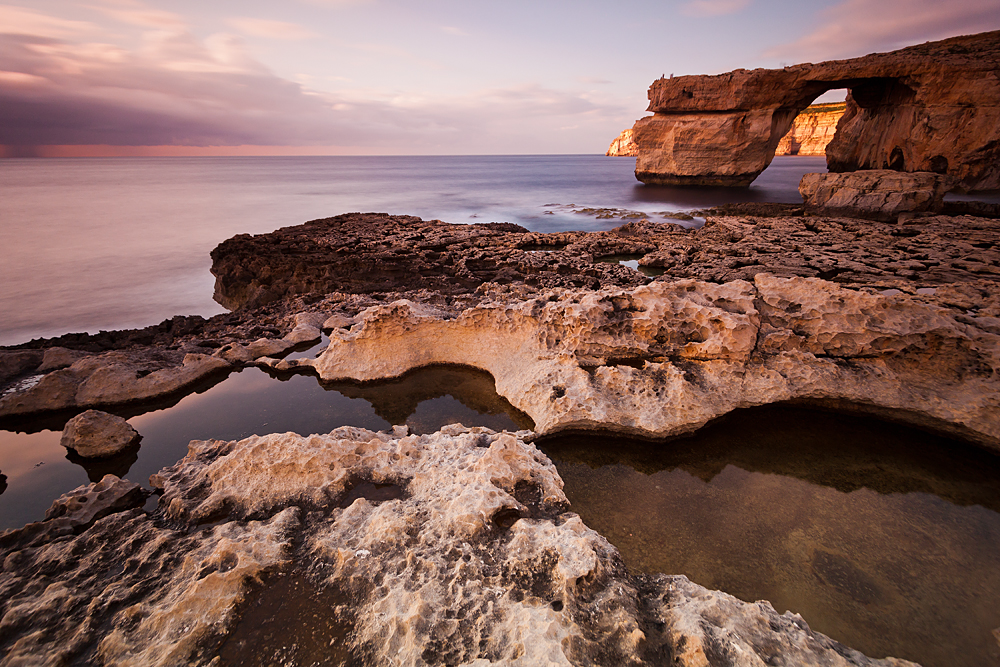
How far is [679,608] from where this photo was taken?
6.63 feet

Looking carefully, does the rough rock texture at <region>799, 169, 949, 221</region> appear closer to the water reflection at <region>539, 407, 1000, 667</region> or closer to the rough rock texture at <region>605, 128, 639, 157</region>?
the water reflection at <region>539, 407, 1000, 667</region>

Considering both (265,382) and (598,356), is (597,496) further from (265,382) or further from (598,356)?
(265,382)

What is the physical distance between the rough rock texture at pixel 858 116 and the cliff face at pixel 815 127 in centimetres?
4127

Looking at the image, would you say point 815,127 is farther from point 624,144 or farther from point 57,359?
point 57,359

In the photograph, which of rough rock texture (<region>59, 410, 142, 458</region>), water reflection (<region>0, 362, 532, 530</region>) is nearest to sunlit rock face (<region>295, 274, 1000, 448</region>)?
water reflection (<region>0, 362, 532, 530</region>)

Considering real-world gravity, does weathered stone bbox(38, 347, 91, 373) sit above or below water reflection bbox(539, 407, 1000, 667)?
below

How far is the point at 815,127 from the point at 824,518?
274 feet

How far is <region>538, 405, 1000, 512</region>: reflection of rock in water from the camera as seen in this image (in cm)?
353

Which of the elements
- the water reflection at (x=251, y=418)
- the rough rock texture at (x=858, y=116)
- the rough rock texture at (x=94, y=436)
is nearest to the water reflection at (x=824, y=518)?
the water reflection at (x=251, y=418)

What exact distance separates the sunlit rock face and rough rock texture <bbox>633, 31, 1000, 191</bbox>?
17.3 metres

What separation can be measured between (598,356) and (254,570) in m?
3.52

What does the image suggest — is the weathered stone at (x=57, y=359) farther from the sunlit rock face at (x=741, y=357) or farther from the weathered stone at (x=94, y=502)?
the sunlit rock face at (x=741, y=357)

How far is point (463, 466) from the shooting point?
3.00 m

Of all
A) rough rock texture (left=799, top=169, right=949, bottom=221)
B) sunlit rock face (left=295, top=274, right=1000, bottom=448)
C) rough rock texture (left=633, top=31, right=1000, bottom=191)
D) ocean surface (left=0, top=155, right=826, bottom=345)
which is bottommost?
ocean surface (left=0, top=155, right=826, bottom=345)
